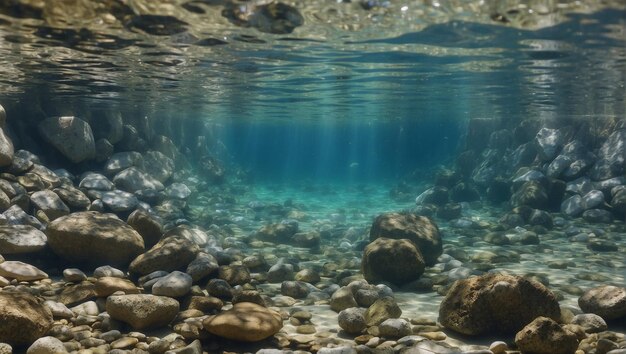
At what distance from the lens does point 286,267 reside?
10625 mm

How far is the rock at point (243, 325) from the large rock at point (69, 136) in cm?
1414

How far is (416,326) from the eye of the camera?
7.05 meters

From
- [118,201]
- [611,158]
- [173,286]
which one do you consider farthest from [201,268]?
[611,158]

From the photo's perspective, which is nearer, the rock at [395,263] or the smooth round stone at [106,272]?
the smooth round stone at [106,272]

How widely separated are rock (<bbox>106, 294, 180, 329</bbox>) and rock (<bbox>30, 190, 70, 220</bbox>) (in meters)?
6.86

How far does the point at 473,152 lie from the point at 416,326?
26988mm

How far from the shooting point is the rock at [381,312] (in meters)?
7.15

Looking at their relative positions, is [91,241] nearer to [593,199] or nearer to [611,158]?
[593,199]

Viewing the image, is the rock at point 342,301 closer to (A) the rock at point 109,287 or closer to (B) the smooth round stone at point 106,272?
(A) the rock at point 109,287

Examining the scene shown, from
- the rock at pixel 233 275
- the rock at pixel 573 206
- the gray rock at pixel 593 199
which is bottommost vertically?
the rock at pixel 573 206

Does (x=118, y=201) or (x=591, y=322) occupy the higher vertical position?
(x=591, y=322)

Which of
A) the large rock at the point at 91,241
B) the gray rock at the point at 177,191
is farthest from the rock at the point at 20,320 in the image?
the gray rock at the point at 177,191

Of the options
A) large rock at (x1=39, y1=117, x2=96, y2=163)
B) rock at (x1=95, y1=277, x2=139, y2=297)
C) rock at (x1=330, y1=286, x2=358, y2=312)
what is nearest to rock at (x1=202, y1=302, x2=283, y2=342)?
rock at (x1=330, y1=286, x2=358, y2=312)

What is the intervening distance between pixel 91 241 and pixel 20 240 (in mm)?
1435
